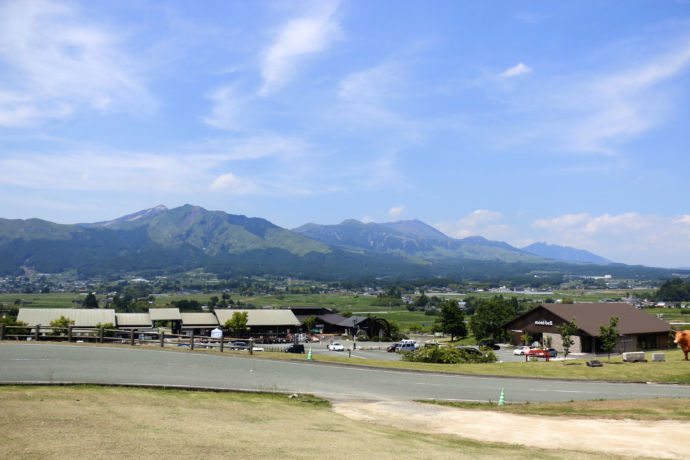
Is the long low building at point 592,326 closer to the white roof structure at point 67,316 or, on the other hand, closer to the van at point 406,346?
the van at point 406,346

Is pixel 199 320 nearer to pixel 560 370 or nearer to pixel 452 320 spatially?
pixel 452 320

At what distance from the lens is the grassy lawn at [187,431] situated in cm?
1050

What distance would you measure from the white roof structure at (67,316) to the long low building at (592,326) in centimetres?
6051

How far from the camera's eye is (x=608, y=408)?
20172 mm

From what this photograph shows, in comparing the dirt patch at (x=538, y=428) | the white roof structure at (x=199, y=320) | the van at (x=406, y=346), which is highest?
the dirt patch at (x=538, y=428)

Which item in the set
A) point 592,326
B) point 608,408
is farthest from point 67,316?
point 592,326

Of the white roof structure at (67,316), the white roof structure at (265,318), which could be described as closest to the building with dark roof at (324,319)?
the white roof structure at (265,318)

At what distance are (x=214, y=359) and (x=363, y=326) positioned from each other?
74134 mm

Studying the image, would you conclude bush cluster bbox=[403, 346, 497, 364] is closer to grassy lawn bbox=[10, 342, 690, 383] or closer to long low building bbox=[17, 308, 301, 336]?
grassy lawn bbox=[10, 342, 690, 383]

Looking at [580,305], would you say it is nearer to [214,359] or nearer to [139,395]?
[214,359]

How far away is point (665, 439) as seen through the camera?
15.2 meters

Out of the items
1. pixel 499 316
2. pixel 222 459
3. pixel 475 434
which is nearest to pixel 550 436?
pixel 475 434

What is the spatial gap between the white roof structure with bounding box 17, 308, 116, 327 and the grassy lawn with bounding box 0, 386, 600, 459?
190ft

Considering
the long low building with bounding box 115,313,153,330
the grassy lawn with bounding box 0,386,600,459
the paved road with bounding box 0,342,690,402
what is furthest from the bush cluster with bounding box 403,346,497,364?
the long low building with bounding box 115,313,153,330
